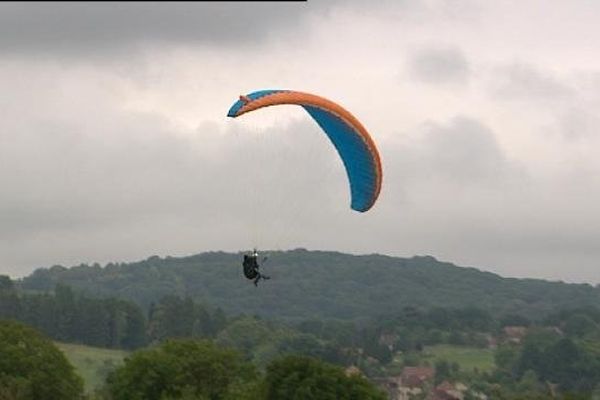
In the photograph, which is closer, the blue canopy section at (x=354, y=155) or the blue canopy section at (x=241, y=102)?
the blue canopy section at (x=241, y=102)

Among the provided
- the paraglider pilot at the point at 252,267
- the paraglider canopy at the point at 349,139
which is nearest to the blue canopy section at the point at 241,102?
the paraglider canopy at the point at 349,139

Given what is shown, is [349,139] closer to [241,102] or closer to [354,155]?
[354,155]

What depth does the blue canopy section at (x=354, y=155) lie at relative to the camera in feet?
173

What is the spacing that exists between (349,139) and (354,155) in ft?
2.78

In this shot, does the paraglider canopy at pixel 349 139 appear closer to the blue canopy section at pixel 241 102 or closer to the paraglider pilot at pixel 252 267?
the blue canopy section at pixel 241 102

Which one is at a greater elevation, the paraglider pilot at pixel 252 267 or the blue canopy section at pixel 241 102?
the blue canopy section at pixel 241 102

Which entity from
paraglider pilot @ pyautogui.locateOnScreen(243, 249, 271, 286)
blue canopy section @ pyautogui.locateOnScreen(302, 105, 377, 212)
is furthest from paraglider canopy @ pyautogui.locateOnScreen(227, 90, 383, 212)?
paraglider pilot @ pyautogui.locateOnScreen(243, 249, 271, 286)

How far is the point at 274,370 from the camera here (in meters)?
86.2

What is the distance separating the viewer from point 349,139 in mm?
53156

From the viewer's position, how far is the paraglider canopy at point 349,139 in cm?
5047

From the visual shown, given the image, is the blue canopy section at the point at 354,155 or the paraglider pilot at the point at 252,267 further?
the blue canopy section at the point at 354,155

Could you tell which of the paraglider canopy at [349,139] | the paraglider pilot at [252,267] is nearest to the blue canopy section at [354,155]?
the paraglider canopy at [349,139]

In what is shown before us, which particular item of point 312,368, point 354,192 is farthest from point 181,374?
point 354,192

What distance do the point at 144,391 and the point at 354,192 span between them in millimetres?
37807
